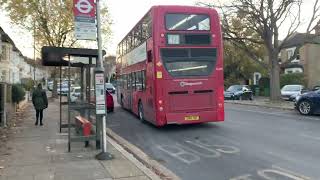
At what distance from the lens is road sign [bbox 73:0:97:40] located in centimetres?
960

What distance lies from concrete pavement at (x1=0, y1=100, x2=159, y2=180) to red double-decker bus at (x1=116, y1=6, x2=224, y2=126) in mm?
3209

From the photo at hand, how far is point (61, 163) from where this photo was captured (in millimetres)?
9188

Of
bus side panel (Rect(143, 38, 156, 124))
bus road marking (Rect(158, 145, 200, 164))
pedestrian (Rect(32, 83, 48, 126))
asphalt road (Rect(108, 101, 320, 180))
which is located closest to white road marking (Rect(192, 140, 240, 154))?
asphalt road (Rect(108, 101, 320, 180))

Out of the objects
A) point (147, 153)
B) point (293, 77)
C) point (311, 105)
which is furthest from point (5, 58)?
point (147, 153)

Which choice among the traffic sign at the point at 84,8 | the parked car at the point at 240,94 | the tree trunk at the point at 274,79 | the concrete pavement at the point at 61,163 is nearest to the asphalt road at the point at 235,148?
the concrete pavement at the point at 61,163

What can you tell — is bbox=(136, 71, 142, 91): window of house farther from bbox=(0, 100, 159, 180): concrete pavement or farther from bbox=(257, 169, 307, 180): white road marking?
bbox=(257, 169, 307, 180): white road marking

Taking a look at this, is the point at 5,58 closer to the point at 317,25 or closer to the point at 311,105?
the point at 317,25

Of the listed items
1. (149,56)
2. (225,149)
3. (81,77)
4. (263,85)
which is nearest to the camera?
(225,149)

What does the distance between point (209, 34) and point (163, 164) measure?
22.2 feet

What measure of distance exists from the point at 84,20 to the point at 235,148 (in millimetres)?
4709

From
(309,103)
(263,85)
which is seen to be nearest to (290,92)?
(309,103)

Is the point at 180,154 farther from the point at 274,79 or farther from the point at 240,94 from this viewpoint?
the point at 240,94

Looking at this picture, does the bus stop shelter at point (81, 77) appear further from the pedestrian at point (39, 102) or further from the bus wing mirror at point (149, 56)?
the pedestrian at point (39, 102)

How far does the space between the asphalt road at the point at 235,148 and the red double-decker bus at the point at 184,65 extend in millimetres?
654
